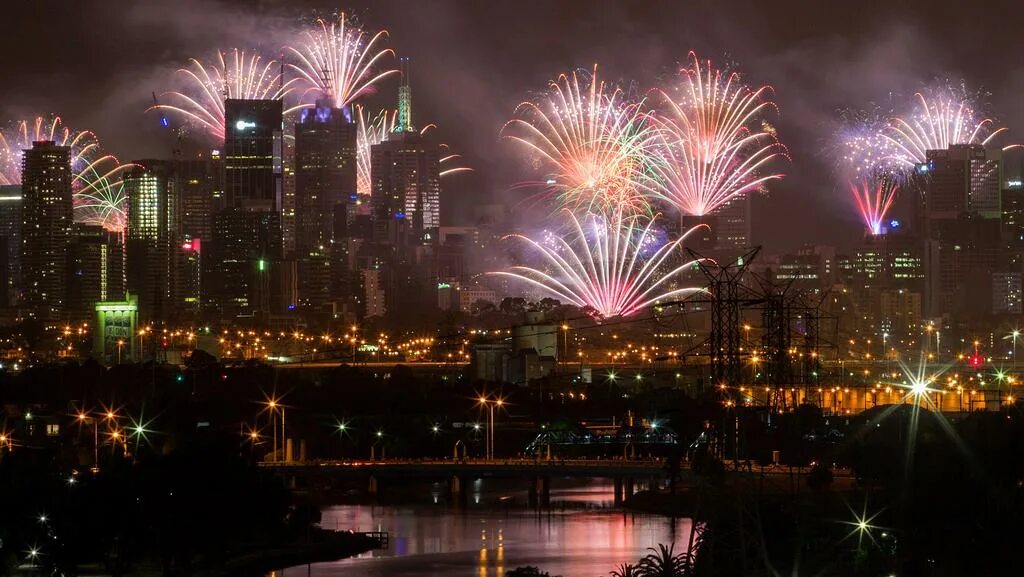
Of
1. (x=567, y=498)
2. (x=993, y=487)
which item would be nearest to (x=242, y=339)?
(x=567, y=498)

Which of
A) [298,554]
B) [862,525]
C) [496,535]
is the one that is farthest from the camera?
[496,535]

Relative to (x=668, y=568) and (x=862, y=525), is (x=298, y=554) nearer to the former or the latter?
(x=862, y=525)

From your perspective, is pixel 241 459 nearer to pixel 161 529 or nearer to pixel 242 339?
pixel 161 529

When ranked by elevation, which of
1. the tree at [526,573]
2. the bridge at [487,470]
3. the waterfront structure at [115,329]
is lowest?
the tree at [526,573]

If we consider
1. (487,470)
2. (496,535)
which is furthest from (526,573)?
(487,470)

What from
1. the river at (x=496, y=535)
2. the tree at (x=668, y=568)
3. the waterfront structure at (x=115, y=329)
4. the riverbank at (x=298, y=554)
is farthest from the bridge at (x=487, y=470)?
the waterfront structure at (x=115, y=329)

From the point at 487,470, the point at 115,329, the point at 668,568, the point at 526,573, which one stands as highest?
the point at 115,329

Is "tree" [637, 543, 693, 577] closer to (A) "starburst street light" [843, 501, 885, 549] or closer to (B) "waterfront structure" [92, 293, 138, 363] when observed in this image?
(A) "starburst street light" [843, 501, 885, 549]

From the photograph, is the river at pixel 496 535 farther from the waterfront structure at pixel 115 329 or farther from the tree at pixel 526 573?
the waterfront structure at pixel 115 329

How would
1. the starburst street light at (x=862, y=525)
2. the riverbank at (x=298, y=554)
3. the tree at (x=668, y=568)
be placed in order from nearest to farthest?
the tree at (x=668, y=568) < the starburst street light at (x=862, y=525) < the riverbank at (x=298, y=554)
